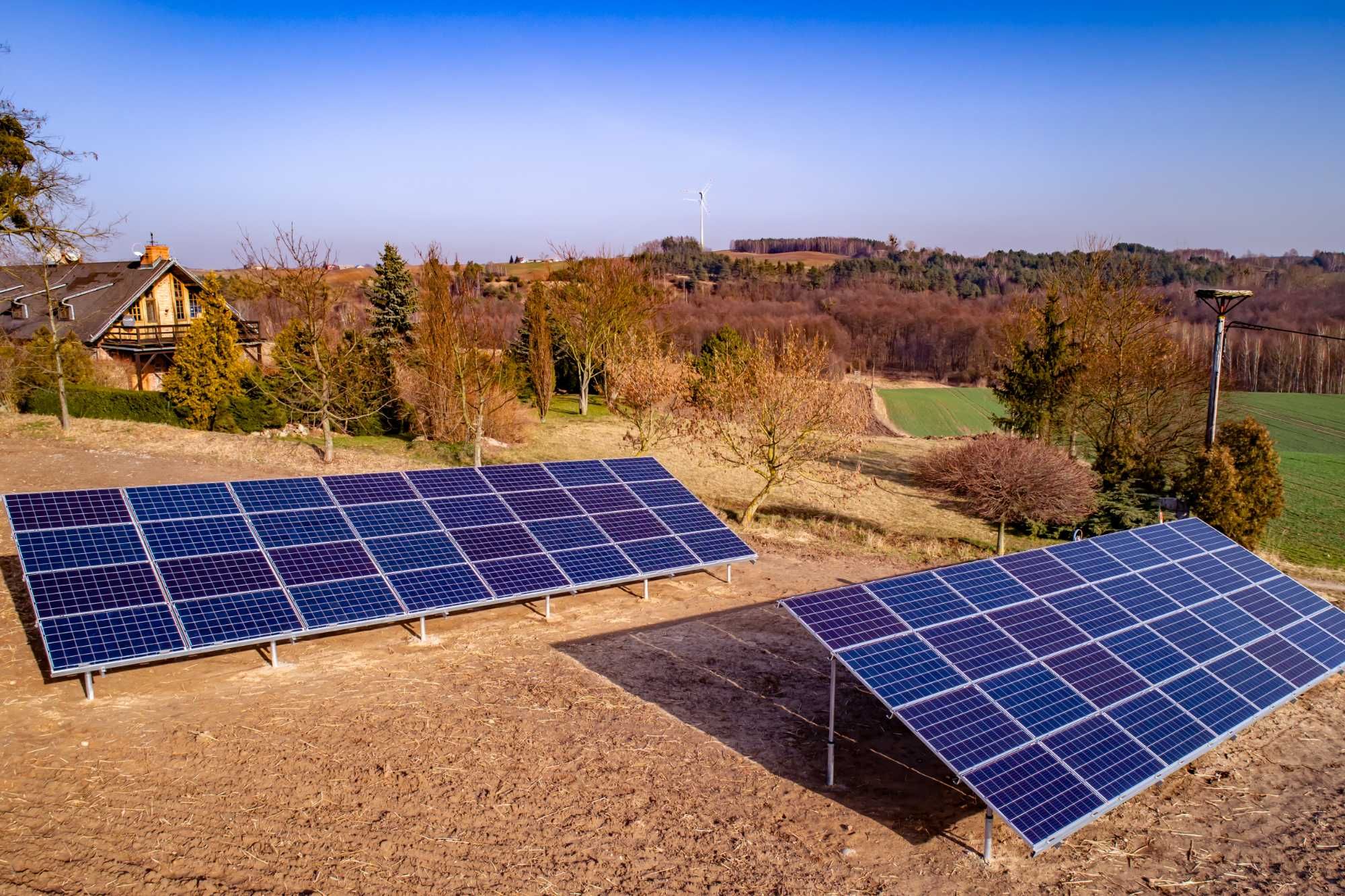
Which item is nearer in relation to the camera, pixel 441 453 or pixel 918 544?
pixel 918 544

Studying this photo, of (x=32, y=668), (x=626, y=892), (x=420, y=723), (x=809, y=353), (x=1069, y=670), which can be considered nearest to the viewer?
(x=626, y=892)

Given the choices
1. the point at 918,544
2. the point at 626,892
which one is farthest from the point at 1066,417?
the point at 626,892

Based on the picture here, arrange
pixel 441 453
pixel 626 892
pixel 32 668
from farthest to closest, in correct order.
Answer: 1. pixel 441 453
2. pixel 32 668
3. pixel 626 892

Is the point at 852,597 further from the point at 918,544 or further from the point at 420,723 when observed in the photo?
the point at 918,544

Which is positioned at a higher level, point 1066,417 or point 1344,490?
point 1066,417

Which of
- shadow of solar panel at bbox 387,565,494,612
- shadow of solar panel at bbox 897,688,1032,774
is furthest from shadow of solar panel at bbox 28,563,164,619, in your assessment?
shadow of solar panel at bbox 897,688,1032,774

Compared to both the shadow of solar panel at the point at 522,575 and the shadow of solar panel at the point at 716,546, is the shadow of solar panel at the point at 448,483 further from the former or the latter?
the shadow of solar panel at the point at 716,546

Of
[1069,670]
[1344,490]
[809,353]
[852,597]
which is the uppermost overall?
[809,353]

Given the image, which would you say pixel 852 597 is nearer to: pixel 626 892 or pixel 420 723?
pixel 626 892
